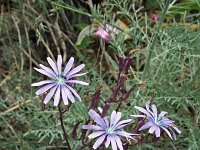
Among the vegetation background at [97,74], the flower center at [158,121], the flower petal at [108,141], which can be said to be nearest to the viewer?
the flower petal at [108,141]

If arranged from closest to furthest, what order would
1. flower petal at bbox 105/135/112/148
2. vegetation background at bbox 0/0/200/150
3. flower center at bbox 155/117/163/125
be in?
flower petal at bbox 105/135/112/148, flower center at bbox 155/117/163/125, vegetation background at bbox 0/0/200/150

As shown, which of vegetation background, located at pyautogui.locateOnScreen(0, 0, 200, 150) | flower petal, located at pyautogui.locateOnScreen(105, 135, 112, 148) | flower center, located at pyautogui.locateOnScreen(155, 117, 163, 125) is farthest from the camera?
vegetation background, located at pyautogui.locateOnScreen(0, 0, 200, 150)

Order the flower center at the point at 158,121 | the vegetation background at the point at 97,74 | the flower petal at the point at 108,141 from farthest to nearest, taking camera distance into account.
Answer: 1. the vegetation background at the point at 97,74
2. the flower center at the point at 158,121
3. the flower petal at the point at 108,141

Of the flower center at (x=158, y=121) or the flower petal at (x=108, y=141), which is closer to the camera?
the flower petal at (x=108, y=141)

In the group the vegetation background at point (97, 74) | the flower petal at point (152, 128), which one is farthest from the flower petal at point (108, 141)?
the vegetation background at point (97, 74)

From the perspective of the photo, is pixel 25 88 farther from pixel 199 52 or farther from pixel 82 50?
pixel 199 52

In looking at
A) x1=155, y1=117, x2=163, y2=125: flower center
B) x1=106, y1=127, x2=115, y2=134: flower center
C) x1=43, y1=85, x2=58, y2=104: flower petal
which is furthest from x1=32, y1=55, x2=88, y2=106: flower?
x1=155, y1=117, x2=163, y2=125: flower center

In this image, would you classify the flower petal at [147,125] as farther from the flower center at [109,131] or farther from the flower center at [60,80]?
the flower center at [60,80]

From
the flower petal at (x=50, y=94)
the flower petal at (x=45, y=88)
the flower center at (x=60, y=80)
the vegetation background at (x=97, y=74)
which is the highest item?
the flower center at (x=60, y=80)

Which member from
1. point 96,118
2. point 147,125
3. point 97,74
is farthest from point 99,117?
point 97,74

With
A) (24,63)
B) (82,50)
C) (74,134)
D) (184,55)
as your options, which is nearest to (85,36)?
(82,50)

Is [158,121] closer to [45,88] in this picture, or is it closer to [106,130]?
[106,130]

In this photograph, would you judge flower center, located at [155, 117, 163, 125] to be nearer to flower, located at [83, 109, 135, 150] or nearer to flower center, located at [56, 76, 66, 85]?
flower, located at [83, 109, 135, 150]
